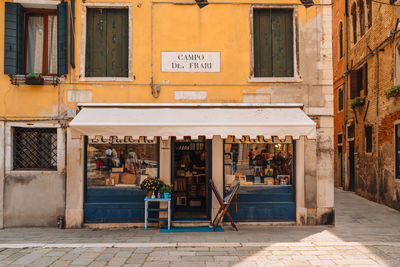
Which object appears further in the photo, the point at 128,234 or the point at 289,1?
the point at 289,1

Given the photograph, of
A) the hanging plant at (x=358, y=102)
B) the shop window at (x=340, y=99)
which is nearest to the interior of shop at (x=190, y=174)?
the hanging plant at (x=358, y=102)

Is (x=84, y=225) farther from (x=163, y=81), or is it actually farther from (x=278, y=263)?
(x=278, y=263)

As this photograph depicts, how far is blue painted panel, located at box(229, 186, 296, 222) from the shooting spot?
309 inches

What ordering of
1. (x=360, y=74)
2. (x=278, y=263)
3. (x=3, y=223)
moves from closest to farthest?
(x=278, y=263)
(x=3, y=223)
(x=360, y=74)

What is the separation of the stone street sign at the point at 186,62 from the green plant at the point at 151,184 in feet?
8.99

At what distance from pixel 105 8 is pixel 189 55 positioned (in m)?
2.47

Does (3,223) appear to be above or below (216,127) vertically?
below

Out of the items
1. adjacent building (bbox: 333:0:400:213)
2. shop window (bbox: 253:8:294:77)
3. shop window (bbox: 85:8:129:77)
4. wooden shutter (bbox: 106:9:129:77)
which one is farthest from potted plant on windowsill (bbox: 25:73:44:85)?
adjacent building (bbox: 333:0:400:213)

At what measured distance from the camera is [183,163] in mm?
9953

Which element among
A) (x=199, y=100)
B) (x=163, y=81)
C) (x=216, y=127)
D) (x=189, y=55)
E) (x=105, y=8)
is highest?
(x=105, y=8)

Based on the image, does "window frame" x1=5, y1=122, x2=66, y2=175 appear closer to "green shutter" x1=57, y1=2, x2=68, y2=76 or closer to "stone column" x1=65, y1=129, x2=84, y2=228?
"stone column" x1=65, y1=129, x2=84, y2=228

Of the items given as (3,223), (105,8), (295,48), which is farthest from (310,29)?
(3,223)

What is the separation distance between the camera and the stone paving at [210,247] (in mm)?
5363

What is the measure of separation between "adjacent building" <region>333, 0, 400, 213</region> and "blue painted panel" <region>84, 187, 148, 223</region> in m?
8.33
